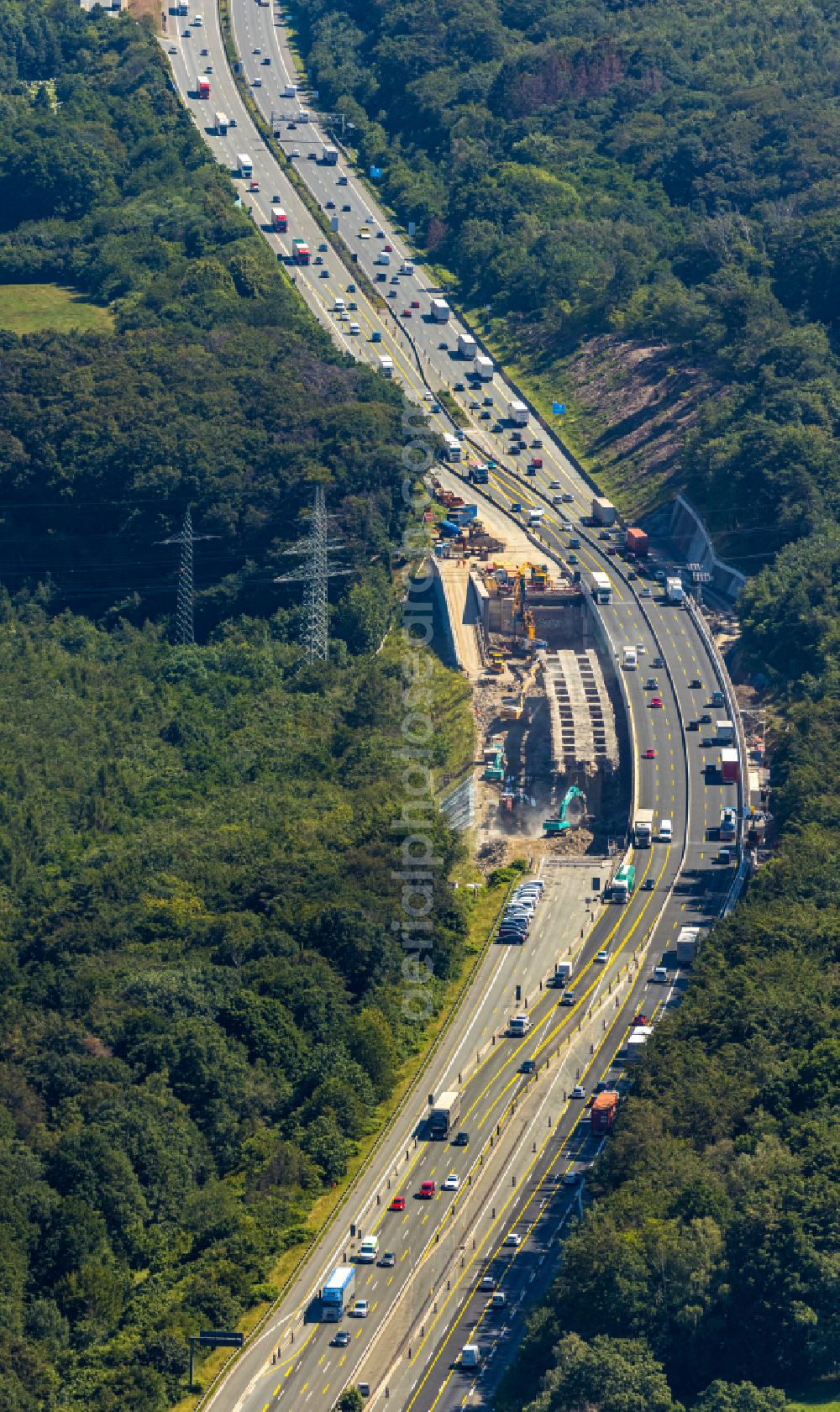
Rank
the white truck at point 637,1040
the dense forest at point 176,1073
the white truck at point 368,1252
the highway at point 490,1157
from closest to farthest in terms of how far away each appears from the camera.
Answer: the highway at point 490,1157 < the dense forest at point 176,1073 < the white truck at point 368,1252 < the white truck at point 637,1040

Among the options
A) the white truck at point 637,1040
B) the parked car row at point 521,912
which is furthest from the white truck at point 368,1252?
the parked car row at point 521,912

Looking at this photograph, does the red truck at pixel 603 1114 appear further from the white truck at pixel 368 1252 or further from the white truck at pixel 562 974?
the white truck at pixel 562 974

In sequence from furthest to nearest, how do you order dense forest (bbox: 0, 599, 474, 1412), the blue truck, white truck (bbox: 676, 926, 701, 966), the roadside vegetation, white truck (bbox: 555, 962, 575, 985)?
white truck (bbox: 555, 962, 575, 985)
white truck (bbox: 676, 926, 701, 966)
dense forest (bbox: 0, 599, 474, 1412)
the blue truck
the roadside vegetation

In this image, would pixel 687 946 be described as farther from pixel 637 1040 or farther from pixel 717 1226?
pixel 717 1226

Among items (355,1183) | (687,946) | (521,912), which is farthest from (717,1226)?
(521,912)

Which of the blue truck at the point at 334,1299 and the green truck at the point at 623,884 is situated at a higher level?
the green truck at the point at 623,884

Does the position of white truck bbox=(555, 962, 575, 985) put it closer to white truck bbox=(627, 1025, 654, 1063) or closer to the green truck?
white truck bbox=(627, 1025, 654, 1063)

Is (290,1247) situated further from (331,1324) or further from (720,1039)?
(720,1039)

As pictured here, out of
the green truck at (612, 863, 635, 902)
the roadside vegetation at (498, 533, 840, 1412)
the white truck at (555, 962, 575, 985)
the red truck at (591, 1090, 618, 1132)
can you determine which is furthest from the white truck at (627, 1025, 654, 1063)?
the green truck at (612, 863, 635, 902)

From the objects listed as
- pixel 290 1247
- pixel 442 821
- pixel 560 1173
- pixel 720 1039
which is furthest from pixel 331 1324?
pixel 442 821
